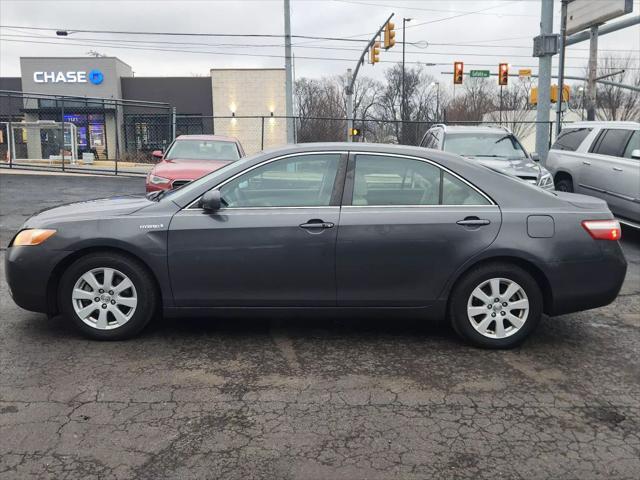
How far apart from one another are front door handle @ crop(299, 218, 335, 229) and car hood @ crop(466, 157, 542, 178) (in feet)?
17.5

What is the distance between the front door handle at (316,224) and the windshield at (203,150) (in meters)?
7.11

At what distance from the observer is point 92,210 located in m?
4.72

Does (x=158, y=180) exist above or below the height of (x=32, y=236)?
above

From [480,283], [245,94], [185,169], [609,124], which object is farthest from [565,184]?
[245,94]

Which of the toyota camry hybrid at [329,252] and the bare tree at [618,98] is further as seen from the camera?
the bare tree at [618,98]

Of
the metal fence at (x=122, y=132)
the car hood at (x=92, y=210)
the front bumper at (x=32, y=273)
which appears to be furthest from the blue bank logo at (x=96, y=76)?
the front bumper at (x=32, y=273)

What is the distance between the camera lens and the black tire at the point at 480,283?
179 inches

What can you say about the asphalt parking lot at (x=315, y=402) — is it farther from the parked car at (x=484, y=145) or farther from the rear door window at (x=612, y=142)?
the parked car at (x=484, y=145)

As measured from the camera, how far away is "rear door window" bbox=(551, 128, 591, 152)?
35.6 feet

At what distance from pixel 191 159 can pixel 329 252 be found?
284 inches

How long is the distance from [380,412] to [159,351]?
1.82 meters

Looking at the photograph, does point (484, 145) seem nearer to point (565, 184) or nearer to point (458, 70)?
point (565, 184)

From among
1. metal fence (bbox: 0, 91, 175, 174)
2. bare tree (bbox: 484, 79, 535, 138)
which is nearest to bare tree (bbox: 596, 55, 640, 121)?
bare tree (bbox: 484, 79, 535, 138)

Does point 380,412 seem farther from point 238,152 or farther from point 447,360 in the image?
point 238,152
